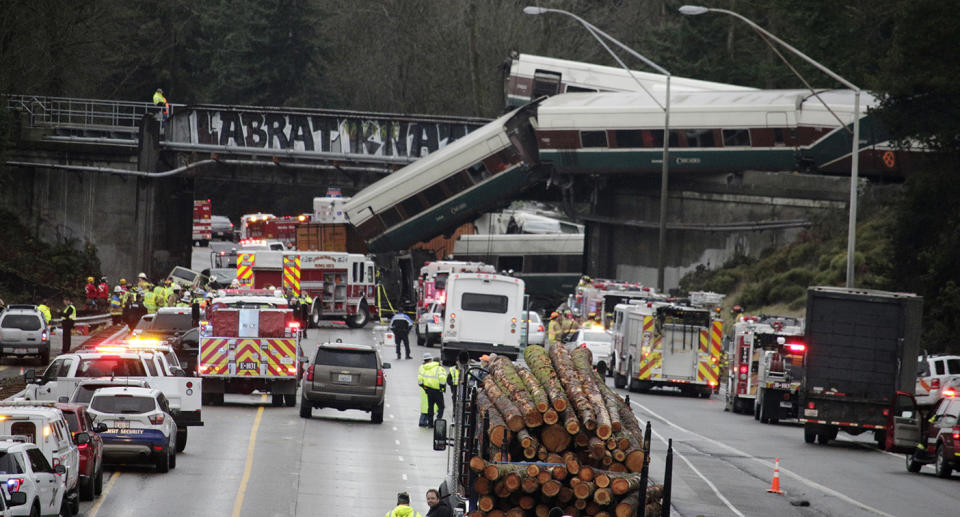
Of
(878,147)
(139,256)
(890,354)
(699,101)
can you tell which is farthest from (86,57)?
(890,354)

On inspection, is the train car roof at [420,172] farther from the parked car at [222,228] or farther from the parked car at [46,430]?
the parked car at [222,228]

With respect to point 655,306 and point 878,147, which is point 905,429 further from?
point 878,147

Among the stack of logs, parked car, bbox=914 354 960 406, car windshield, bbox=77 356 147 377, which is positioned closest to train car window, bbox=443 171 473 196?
parked car, bbox=914 354 960 406

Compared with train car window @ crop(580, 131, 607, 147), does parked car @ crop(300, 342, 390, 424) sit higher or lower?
lower

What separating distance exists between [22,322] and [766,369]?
1888 cm

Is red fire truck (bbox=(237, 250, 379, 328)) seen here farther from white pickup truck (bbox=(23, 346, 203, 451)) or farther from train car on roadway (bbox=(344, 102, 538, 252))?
white pickup truck (bbox=(23, 346, 203, 451))

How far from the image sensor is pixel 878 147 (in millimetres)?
54906

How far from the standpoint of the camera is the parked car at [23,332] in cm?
3962

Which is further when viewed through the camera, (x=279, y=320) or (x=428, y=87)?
(x=428, y=87)

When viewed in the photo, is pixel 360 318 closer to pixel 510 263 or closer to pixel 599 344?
pixel 599 344

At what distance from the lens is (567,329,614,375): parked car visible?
4494 centimetres

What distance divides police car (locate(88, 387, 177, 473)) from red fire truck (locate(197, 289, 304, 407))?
916 cm

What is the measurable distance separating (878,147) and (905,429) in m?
27.7

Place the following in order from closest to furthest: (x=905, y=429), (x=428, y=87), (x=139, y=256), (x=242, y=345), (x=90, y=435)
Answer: (x=90, y=435) → (x=905, y=429) → (x=242, y=345) → (x=139, y=256) → (x=428, y=87)
